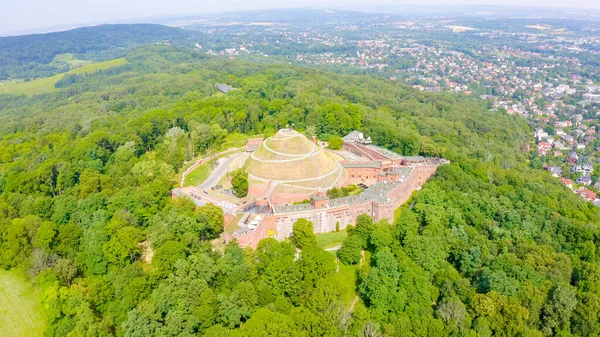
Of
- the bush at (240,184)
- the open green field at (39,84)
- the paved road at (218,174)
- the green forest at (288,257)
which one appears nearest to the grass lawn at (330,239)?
the green forest at (288,257)

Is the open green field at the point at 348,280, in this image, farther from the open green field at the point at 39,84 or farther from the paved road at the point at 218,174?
the open green field at the point at 39,84

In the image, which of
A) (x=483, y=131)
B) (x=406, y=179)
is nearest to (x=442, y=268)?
(x=406, y=179)

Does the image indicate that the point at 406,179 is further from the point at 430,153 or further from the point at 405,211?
the point at 430,153

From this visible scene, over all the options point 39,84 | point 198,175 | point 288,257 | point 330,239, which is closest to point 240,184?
point 198,175

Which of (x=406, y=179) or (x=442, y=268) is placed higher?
(x=406, y=179)

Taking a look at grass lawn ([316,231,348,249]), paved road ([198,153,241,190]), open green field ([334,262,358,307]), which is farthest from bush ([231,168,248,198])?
open green field ([334,262,358,307])

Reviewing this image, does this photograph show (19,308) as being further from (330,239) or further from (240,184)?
(330,239)
